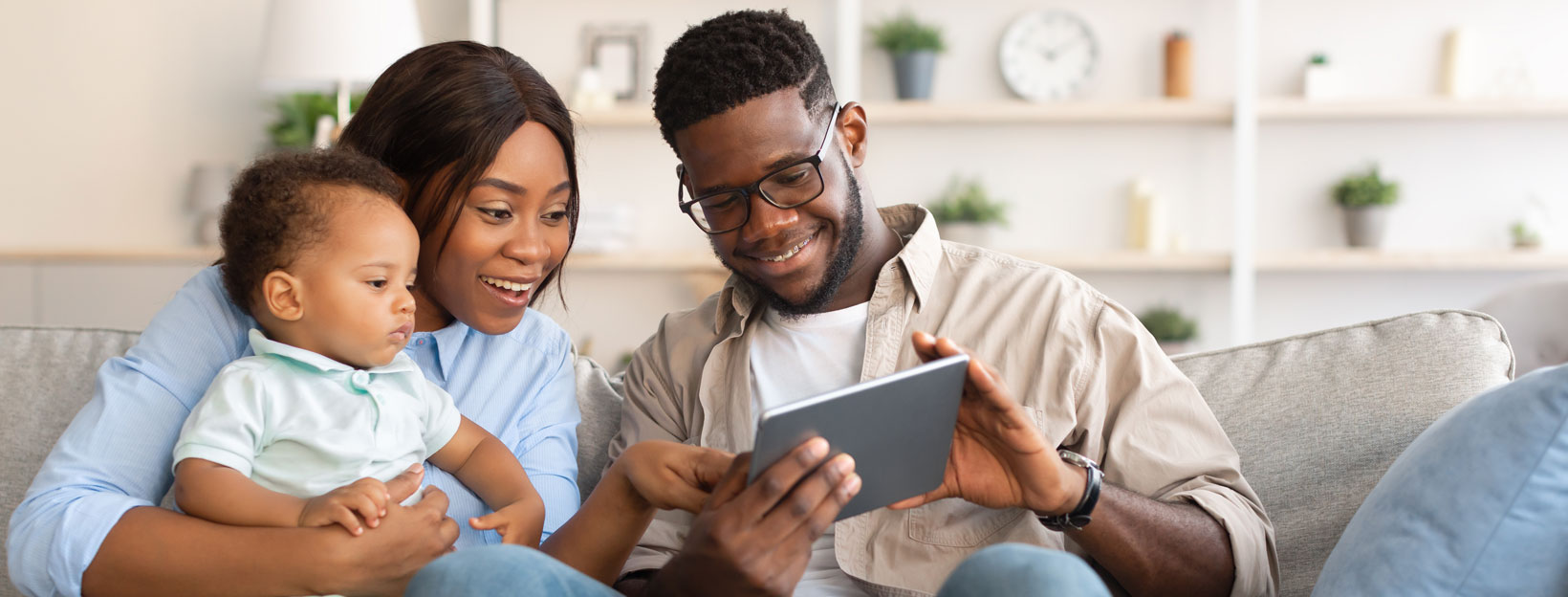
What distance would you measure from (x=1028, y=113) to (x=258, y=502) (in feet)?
11.3

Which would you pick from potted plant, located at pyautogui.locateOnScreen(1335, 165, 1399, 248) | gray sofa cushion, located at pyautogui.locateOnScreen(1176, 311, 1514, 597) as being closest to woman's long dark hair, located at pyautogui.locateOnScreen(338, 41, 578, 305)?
gray sofa cushion, located at pyautogui.locateOnScreen(1176, 311, 1514, 597)

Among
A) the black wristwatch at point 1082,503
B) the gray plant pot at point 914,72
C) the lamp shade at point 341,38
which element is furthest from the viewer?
the gray plant pot at point 914,72

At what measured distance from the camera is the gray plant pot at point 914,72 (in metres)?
4.23

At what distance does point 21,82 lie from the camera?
15.1 ft

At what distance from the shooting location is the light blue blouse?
3.86 ft

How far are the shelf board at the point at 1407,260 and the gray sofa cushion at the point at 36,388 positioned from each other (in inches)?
142

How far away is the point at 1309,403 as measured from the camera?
1522mm

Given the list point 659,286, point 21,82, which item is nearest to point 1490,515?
point 659,286

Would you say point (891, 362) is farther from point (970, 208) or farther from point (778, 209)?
point (970, 208)

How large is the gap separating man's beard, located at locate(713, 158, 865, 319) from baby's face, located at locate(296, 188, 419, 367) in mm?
462

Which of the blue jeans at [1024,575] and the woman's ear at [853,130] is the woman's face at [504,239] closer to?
the woman's ear at [853,130]

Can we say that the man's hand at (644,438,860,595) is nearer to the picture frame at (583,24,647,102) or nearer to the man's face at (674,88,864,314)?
the man's face at (674,88,864,314)

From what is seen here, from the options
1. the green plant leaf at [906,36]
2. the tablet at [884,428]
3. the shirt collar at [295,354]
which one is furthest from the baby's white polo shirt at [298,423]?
the green plant leaf at [906,36]

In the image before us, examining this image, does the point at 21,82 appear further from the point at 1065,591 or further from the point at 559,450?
the point at 1065,591
